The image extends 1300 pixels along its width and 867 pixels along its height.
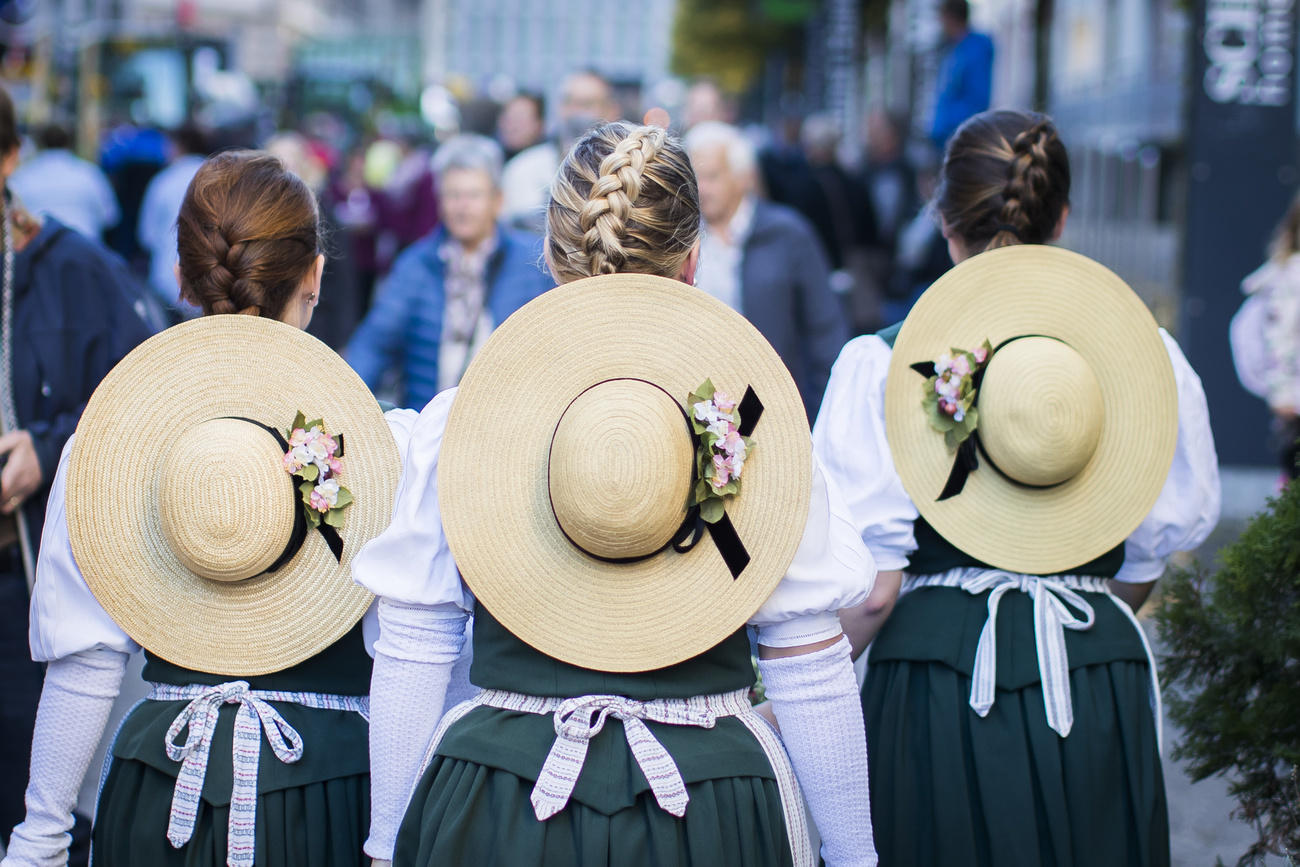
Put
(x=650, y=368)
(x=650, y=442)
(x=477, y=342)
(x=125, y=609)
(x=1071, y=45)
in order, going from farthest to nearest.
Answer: (x=1071, y=45) < (x=477, y=342) < (x=125, y=609) < (x=650, y=368) < (x=650, y=442)

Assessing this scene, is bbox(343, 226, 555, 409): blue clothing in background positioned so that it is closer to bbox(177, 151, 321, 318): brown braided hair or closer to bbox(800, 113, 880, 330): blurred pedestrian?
bbox(177, 151, 321, 318): brown braided hair

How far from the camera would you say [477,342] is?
550 cm

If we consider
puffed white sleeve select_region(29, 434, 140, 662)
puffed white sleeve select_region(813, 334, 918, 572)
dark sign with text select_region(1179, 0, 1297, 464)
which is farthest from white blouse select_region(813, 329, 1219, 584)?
dark sign with text select_region(1179, 0, 1297, 464)

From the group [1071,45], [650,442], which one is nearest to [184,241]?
[650,442]

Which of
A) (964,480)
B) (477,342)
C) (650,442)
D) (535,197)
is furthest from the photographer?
(535,197)

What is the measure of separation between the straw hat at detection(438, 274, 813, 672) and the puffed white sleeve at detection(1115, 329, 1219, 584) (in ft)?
3.69

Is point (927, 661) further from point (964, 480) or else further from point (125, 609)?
point (125, 609)

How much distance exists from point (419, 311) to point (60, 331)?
233cm

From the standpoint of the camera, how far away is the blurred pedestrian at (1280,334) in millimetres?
5785

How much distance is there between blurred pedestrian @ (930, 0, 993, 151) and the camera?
9.36 m

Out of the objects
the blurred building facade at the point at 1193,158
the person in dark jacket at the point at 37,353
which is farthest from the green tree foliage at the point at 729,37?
the person in dark jacket at the point at 37,353

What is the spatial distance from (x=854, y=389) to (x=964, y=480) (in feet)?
0.95

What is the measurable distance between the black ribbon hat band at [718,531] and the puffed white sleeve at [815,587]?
3.6 inches

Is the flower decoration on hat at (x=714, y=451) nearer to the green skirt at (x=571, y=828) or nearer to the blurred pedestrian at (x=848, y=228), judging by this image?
the green skirt at (x=571, y=828)
